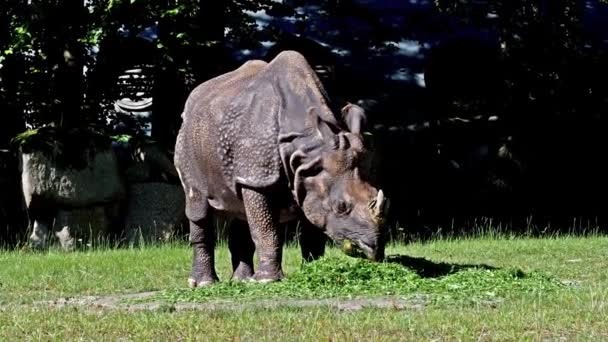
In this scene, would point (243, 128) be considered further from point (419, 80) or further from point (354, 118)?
point (419, 80)

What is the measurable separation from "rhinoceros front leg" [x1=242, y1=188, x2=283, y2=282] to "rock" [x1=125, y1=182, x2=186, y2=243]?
8.34m

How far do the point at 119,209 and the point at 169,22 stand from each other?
281cm

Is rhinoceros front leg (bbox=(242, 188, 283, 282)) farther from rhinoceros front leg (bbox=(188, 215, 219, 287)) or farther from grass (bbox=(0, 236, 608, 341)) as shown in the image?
rhinoceros front leg (bbox=(188, 215, 219, 287))

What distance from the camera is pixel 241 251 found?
12.0 m

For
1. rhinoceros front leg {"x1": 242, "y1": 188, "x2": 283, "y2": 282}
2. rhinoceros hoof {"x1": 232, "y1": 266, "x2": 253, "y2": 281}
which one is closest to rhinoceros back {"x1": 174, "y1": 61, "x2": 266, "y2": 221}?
rhinoceros front leg {"x1": 242, "y1": 188, "x2": 283, "y2": 282}

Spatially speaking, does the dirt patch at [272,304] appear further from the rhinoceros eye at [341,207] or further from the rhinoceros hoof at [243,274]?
the rhinoceros hoof at [243,274]

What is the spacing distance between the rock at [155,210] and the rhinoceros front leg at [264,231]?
834 centimetres

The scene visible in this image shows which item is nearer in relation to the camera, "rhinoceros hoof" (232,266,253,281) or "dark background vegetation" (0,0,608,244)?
"rhinoceros hoof" (232,266,253,281)

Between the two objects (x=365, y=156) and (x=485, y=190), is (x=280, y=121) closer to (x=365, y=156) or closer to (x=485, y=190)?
(x=365, y=156)

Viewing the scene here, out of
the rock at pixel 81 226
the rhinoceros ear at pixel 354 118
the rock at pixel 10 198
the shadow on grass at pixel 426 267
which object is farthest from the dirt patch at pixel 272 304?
the rock at pixel 10 198

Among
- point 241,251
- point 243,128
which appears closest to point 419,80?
point 241,251

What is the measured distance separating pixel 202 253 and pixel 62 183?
713 centimetres

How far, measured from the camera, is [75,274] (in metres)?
13.2

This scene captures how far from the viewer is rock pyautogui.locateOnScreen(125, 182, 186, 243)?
19.2 meters
